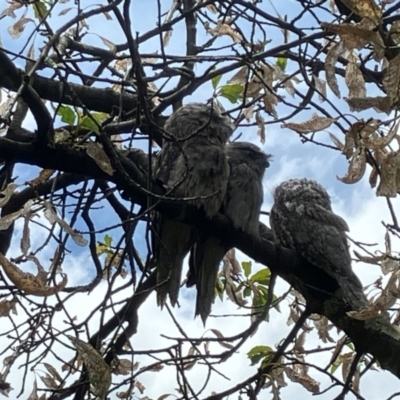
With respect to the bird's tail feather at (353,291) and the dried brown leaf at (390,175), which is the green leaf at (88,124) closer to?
the dried brown leaf at (390,175)

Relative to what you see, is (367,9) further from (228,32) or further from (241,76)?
(228,32)

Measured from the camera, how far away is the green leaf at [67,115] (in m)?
2.54

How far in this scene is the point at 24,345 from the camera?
304 cm

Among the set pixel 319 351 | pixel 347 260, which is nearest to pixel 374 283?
pixel 347 260

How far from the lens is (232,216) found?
3705 millimetres

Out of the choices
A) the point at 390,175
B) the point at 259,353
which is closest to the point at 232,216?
the point at 259,353

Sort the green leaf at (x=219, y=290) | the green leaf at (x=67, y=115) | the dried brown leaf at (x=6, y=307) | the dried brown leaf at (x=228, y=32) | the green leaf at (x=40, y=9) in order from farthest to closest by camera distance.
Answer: the green leaf at (x=219, y=290) < the dried brown leaf at (x=228, y=32) < the green leaf at (x=40, y=9) < the dried brown leaf at (x=6, y=307) < the green leaf at (x=67, y=115)

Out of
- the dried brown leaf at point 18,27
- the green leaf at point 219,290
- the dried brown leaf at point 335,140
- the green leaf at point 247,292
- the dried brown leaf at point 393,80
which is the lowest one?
the dried brown leaf at point 393,80

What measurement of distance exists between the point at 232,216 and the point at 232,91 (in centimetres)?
81

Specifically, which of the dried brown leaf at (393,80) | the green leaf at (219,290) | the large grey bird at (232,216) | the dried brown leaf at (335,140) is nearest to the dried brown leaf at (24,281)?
the dried brown leaf at (393,80)

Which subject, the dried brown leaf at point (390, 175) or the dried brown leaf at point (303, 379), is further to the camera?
the dried brown leaf at point (303, 379)

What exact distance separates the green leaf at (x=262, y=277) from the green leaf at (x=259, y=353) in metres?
0.46

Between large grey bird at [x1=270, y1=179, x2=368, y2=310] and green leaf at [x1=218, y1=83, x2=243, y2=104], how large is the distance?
34.5 inches

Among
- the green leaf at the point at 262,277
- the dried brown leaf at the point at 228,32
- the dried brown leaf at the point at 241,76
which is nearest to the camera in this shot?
the dried brown leaf at the point at 241,76
